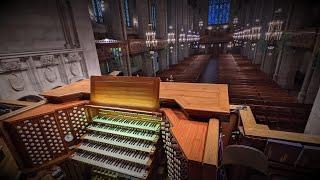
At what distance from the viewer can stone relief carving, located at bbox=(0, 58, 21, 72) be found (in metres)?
5.29

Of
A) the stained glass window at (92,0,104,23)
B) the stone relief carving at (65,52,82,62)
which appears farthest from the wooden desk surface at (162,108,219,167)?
the stained glass window at (92,0,104,23)

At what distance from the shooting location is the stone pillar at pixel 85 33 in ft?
25.4

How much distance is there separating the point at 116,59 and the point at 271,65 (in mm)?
16543

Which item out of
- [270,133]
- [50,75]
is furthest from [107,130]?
[50,75]

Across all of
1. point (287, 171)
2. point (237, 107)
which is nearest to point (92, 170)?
point (237, 107)

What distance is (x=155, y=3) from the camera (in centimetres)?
2016

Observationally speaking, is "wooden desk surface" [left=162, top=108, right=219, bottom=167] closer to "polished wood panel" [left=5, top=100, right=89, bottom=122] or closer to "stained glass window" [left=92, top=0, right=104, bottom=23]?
"polished wood panel" [left=5, top=100, right=89, bottom=122]

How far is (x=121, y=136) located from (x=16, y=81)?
201 inches

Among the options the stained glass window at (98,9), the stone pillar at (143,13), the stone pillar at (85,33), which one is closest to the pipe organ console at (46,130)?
the stone pillar at (85,33)

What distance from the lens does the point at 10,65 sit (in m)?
5.49

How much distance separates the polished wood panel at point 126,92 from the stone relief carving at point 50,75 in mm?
4459

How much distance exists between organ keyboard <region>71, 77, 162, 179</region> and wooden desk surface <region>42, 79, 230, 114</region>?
0.53 metres

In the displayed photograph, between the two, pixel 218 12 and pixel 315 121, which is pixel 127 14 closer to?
pixel 315 121

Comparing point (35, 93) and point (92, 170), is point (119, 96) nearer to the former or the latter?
point (92, 170)
